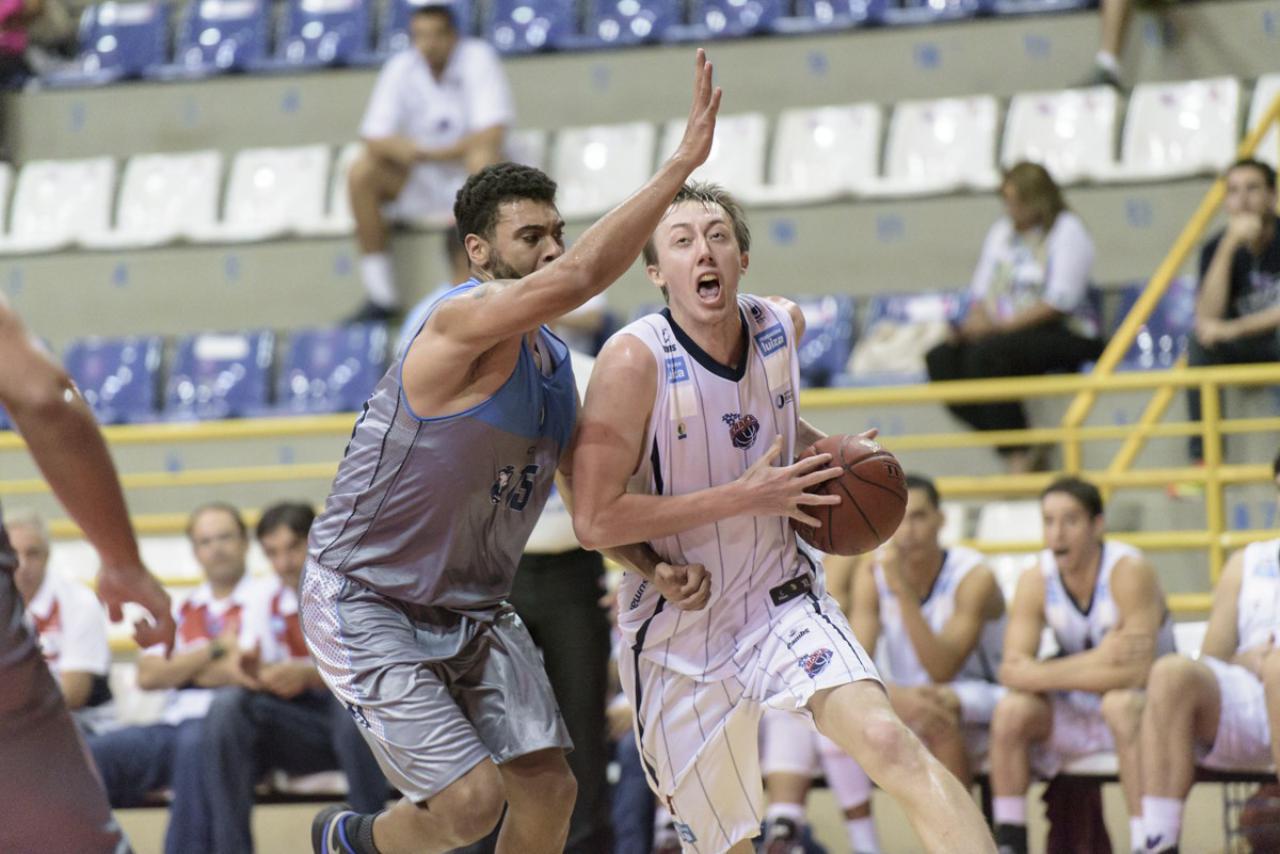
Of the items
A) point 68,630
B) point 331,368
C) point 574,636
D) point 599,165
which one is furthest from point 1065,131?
point 68,630

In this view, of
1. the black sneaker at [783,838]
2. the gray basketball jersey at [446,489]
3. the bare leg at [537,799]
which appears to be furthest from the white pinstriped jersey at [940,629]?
the gray basketball jersey at [446,489]

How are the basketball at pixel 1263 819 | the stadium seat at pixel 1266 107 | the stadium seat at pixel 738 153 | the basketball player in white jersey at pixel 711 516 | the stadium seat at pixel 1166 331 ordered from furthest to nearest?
1. the stadium seat at pixel 738 153
2. the stadium seat at pixel 1266 107
3. the stadium seat at pixel 1166 331
4. the basketball at pixel 1263 819
5. the basketball player in white jersey at pixel 711 516

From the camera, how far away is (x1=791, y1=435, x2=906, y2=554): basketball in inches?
163

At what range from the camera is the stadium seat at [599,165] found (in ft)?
31.2

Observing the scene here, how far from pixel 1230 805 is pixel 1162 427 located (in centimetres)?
159

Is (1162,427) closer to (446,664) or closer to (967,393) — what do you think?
(967,393)

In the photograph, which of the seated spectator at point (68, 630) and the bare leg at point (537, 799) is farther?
the seated spectator at point (68, 630)

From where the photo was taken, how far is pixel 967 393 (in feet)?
23.7

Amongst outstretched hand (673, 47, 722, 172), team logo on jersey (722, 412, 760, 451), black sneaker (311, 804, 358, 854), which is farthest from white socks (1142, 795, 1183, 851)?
outstretched hand (673, 47, 722, 172)

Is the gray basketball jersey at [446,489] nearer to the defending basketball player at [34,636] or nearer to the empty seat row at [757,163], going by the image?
the defending basketball player at [34,636]

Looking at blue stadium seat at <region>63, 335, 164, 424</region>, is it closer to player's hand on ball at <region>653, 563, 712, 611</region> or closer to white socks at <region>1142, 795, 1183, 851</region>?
white socks at <region>1142, 795, 1183, 851</region>

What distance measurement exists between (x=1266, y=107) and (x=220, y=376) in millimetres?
5425

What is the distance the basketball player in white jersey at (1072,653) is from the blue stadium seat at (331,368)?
404 centimetres

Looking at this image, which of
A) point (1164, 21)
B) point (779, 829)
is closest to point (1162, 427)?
point (779, 829)
